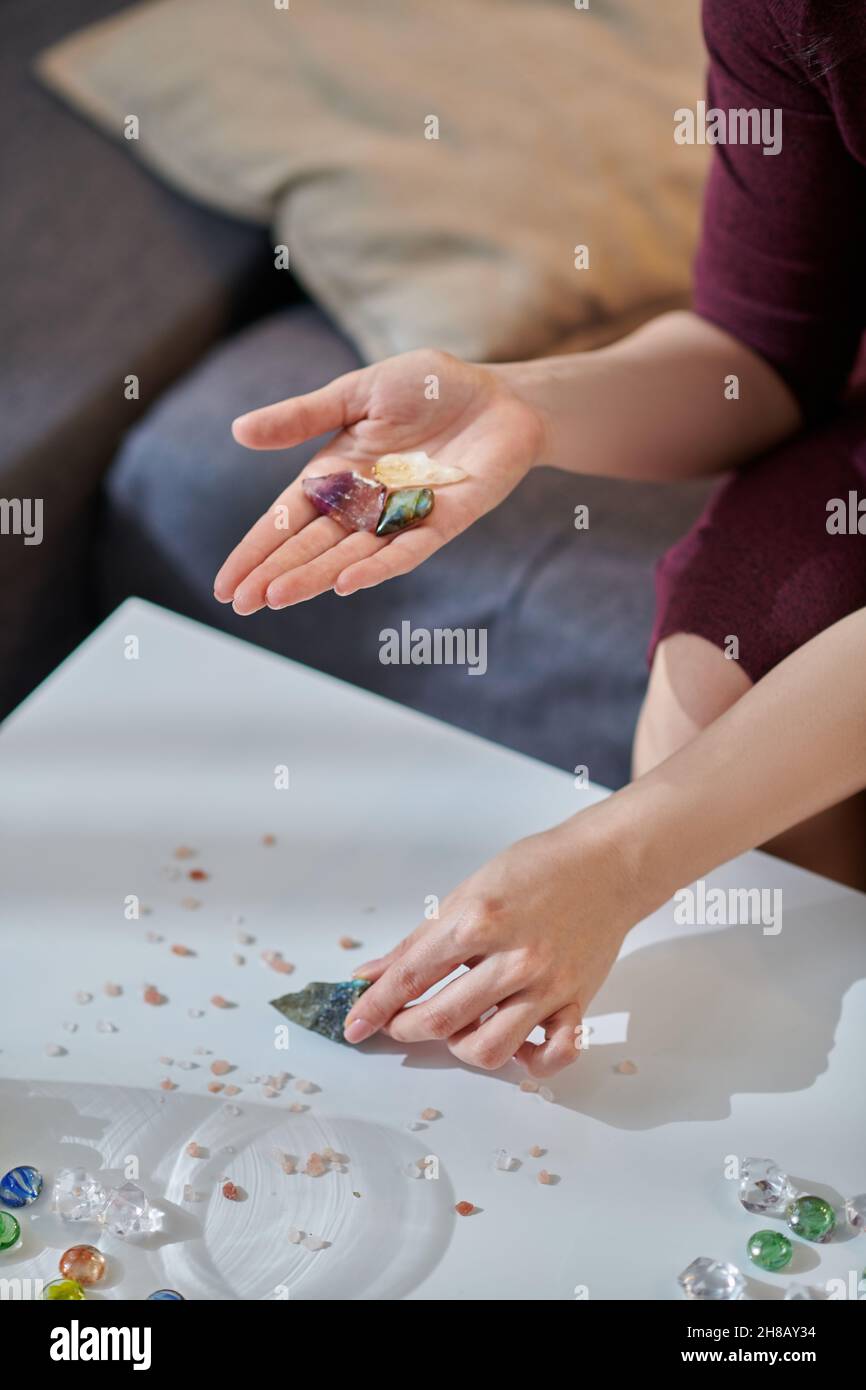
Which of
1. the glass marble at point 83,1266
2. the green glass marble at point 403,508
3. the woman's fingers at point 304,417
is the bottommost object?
the glass marble at point 83,1266

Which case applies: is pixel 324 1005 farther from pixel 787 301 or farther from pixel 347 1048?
pixel 787 301

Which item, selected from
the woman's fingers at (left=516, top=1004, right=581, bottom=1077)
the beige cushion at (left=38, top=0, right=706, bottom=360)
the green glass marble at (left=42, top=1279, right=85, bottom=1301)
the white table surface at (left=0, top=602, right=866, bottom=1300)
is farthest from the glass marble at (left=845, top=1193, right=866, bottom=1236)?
the beige cushion at (left=38, top=0, right=706, bottom=360)

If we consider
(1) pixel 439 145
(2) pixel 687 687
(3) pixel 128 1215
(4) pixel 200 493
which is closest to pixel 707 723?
(2) pixel 687 687

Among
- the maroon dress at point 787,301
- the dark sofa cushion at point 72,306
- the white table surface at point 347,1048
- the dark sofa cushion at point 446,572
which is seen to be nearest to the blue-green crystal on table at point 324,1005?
the white table surface at point 347,1048

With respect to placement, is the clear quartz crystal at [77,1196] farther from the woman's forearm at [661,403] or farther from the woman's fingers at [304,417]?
the woman's forearm at [661,403]

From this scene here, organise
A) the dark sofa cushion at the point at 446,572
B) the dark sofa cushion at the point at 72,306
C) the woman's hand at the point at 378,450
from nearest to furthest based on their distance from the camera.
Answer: the woman's hand at the point at 378,450
the dark sofa cushion at the point at 446,572
the dark sofa cushion at the point at 72,306

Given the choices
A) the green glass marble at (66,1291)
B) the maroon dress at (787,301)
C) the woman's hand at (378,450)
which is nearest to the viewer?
the green glass marble at (66,1291)

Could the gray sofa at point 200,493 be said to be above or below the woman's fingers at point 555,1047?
above
